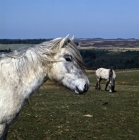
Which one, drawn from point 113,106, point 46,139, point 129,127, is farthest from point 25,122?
point 113,106

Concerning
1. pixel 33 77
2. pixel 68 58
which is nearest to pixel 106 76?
pixel 68 58

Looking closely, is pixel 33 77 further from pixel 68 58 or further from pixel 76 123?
pixel 76 123

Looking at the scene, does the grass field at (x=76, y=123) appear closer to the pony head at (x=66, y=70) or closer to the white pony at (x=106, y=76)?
the pony head at (x=66, y=70)

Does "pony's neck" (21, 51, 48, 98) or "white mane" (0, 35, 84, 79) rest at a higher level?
"white mane" (0, 35, 84, 79)

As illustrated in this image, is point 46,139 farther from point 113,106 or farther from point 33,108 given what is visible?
point 113,106

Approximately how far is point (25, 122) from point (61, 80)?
6.08 m

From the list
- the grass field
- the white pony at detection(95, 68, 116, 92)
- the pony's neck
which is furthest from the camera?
the white pony at detection(95, 68, 116, 92)

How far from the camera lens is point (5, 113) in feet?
14.1

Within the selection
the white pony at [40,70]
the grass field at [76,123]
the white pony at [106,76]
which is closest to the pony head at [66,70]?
the white pony at [40,70]

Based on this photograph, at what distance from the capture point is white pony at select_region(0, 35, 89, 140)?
4.45 metres

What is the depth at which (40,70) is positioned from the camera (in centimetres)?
450

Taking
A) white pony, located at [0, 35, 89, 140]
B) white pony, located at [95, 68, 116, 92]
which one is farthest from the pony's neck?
white pony, located at [95, 68, 116, 92]

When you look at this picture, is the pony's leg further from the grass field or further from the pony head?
the grass field

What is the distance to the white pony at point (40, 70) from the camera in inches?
175
